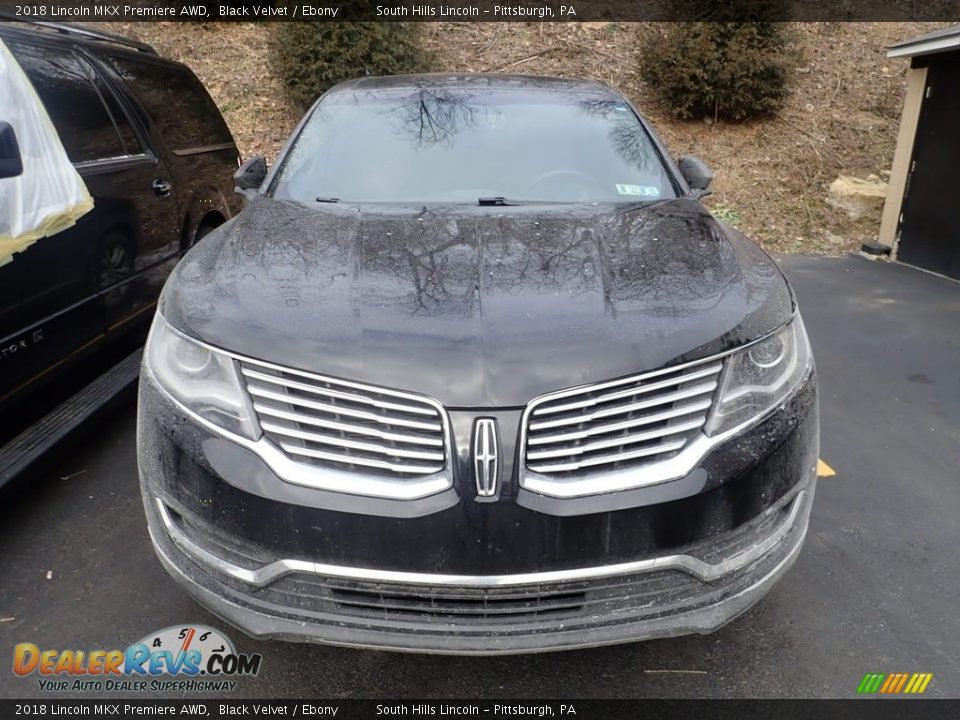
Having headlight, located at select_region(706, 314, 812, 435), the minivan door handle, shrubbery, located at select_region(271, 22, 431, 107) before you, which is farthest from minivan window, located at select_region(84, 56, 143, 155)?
shrubbery, located at select_region(271, 22, 431, 107)

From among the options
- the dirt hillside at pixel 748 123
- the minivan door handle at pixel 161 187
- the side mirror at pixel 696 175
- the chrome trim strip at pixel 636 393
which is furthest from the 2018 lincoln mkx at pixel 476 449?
the dirt hillside at pixel 748 123

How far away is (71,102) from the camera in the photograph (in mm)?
3412

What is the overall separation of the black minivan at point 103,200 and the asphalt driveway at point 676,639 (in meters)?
0.61

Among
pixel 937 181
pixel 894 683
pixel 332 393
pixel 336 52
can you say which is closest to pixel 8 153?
pixel 332 393

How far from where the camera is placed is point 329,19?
9.16 metres

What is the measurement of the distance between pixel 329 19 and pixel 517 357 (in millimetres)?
8917

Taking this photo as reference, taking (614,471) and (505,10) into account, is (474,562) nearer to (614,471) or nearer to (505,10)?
(614,471)

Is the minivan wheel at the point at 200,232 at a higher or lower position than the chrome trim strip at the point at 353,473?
lower

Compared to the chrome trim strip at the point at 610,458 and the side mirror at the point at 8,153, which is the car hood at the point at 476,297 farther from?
the side mirror at the point at 8,153

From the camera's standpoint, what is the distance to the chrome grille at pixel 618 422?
172 centimetres

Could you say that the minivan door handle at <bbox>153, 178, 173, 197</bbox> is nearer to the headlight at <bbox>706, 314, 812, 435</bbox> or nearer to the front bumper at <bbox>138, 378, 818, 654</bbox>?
the front bumper at <bbox>138, 378, 818, 654</bbox>

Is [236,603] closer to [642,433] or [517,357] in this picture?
[517,357]

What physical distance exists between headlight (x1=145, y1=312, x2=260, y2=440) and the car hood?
0.06m

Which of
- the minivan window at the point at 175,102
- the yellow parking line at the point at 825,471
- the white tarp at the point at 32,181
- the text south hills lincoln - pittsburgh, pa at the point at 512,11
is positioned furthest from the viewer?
the text south hills lincoln - pittsburgh, pa at the point at 512,11
